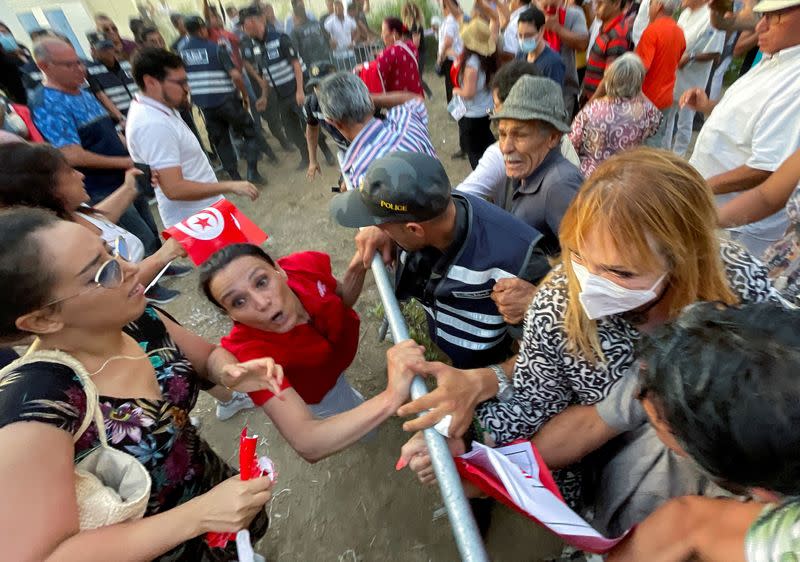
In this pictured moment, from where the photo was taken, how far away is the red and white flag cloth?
1166 millimetres

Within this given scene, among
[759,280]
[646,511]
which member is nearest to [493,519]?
[646,511]

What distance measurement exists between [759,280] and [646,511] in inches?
33.6

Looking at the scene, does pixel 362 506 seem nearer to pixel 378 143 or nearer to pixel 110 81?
pixel 378 143

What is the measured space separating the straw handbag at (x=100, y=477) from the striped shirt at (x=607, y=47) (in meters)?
5.73

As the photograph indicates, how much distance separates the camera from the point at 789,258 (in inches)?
76.8

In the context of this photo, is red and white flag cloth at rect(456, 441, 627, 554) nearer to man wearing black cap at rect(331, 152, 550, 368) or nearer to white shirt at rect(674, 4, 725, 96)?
man wearing black cap at rect(331, 152, 550, 368)

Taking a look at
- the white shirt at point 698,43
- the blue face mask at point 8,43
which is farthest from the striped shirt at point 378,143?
the blue face mask at point 8,43

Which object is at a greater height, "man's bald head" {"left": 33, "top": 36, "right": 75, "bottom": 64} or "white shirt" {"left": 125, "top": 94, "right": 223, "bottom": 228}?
"man's bald head" {"left": 33, "top": 36, "right": 75, "bottom": 64}

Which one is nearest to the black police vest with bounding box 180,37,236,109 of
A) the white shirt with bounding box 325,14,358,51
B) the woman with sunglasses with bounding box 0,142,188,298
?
the woman with sunglasses with bounding box 0,142,188,298

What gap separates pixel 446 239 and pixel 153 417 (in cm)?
130

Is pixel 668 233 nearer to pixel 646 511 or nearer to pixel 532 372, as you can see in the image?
pixel 532 372

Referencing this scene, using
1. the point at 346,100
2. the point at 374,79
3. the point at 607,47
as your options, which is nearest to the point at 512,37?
the point at 607,47

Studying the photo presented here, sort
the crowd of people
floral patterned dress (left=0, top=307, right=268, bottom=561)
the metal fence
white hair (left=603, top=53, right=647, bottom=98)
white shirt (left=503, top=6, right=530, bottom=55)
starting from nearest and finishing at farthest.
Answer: the crowd of people
floral patterned dress (left=0, top=307, right=268, bottom=561)
white hair (left=603, top=53, right=647, bottom=98)
white shirt (left=503, top=6, right=530, bottom=55)
the metal fence

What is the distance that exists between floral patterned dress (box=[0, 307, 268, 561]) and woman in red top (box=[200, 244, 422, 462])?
297 millimetres
